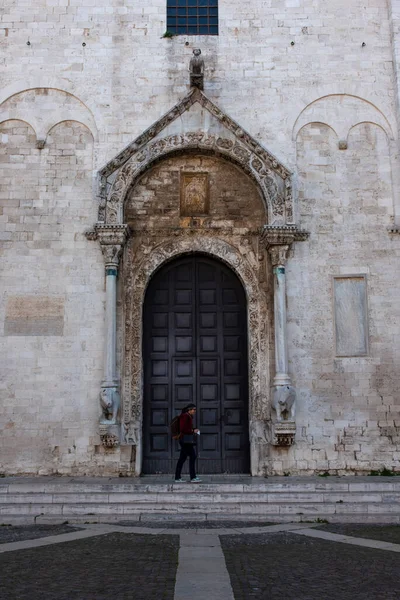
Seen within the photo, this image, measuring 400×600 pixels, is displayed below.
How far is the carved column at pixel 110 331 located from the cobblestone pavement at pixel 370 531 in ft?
16.8

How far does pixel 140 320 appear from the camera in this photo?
13680mm

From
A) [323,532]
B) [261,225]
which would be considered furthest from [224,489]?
[261,225]

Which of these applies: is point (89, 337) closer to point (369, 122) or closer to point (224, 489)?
point (224, 489)

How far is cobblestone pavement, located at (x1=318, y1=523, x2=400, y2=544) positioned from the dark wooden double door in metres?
4.22

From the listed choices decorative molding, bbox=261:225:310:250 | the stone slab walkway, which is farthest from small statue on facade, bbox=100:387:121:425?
decorative molding, bbox=261:225:310:250

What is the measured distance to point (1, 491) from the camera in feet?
36.6

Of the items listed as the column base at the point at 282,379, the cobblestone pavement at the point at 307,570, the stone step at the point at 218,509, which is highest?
the column base at the point at 282,379

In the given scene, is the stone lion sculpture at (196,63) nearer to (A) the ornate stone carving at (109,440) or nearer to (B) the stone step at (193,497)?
(A) the ornate stone carving at (109,440)

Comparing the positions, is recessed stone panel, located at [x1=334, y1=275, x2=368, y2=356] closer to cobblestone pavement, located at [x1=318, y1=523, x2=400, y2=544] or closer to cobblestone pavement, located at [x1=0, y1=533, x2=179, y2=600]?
cobblestone pavement, located at [x1=318, y1=523, x2=400, y2=544]

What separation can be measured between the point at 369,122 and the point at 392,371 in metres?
5.86

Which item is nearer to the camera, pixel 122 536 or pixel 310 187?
pixel 122 536

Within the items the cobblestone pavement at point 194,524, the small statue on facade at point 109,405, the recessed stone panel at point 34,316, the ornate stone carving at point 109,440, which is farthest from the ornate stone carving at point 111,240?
the cobblestone pavement at point 194,524

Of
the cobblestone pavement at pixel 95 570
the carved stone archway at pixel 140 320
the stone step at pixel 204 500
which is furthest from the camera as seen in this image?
the carved stone archway at pixel 140 320

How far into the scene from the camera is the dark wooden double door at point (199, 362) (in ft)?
44.4
